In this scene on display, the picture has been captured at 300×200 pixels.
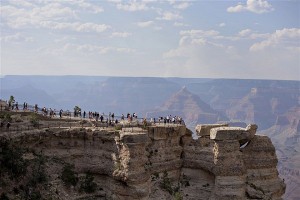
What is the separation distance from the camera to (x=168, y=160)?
4728 centimetres

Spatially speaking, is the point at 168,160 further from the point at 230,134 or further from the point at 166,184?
the point at 230,134

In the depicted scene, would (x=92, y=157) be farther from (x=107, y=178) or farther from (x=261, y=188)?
(x=261, y=188)

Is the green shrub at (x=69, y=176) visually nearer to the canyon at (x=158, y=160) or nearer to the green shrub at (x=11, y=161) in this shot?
the canyon at (x=158, y=160)

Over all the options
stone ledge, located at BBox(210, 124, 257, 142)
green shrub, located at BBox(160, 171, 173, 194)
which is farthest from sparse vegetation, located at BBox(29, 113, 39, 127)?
stone ledge, located at BBox(210, 124, 257, 142)

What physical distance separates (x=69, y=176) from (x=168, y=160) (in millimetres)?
10598

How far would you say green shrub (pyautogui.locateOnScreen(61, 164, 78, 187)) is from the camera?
4197cm

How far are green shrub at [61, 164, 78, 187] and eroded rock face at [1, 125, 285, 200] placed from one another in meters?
0.66

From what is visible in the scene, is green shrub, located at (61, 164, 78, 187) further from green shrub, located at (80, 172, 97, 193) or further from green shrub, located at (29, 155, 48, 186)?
green shrub, located at (29, 155, 48, 186)

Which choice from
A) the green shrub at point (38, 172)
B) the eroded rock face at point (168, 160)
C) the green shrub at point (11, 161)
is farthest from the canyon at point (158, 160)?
the green shrub at point (11, 161)

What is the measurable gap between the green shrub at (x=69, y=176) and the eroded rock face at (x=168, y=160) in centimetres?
66

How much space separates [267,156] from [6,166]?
26550 millimetres

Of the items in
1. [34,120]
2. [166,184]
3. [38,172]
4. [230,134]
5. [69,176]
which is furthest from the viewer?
[166,184]

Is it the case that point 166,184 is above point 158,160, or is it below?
below

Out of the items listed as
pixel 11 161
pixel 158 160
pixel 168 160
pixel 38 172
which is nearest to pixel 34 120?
pixel 38 172
